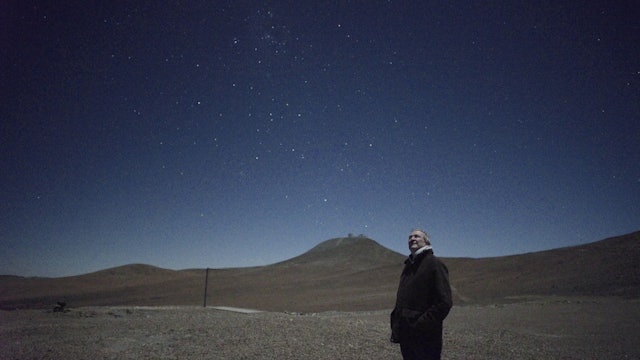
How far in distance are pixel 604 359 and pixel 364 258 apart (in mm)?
71014

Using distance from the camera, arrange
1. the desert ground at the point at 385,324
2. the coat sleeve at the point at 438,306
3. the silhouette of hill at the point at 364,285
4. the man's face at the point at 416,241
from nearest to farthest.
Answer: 1. the coat sleeve at the point at 438,306
2. the man's face at the point at 416,241
3. the desert ground at the point at 385,324
4. the silhouette of hill at the point at 364,285

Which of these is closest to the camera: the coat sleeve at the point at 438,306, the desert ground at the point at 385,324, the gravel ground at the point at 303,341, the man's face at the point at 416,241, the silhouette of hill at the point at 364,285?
the coat sleeve at the point at 438,306

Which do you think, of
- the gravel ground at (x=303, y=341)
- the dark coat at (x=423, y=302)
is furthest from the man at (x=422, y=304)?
the gravel ground at (x=303, y=341)

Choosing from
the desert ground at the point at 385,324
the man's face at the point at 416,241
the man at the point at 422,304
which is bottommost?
the desert ground at the point at 385,324

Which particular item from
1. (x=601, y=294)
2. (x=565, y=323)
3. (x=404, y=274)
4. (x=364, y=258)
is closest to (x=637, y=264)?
(x=601, y=294)

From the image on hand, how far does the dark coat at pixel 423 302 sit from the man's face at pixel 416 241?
3.8 inches

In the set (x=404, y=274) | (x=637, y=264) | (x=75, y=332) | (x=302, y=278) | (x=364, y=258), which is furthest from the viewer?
(x=364, y=258)

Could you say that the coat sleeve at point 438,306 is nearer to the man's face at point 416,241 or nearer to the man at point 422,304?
the man at point 422,304

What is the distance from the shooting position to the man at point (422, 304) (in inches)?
141

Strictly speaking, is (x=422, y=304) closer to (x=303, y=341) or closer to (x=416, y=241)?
(x=416, y=241)

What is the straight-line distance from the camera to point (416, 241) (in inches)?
154

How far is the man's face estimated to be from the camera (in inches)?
154

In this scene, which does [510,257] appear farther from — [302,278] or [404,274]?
[404,274]

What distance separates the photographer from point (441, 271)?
364cm
